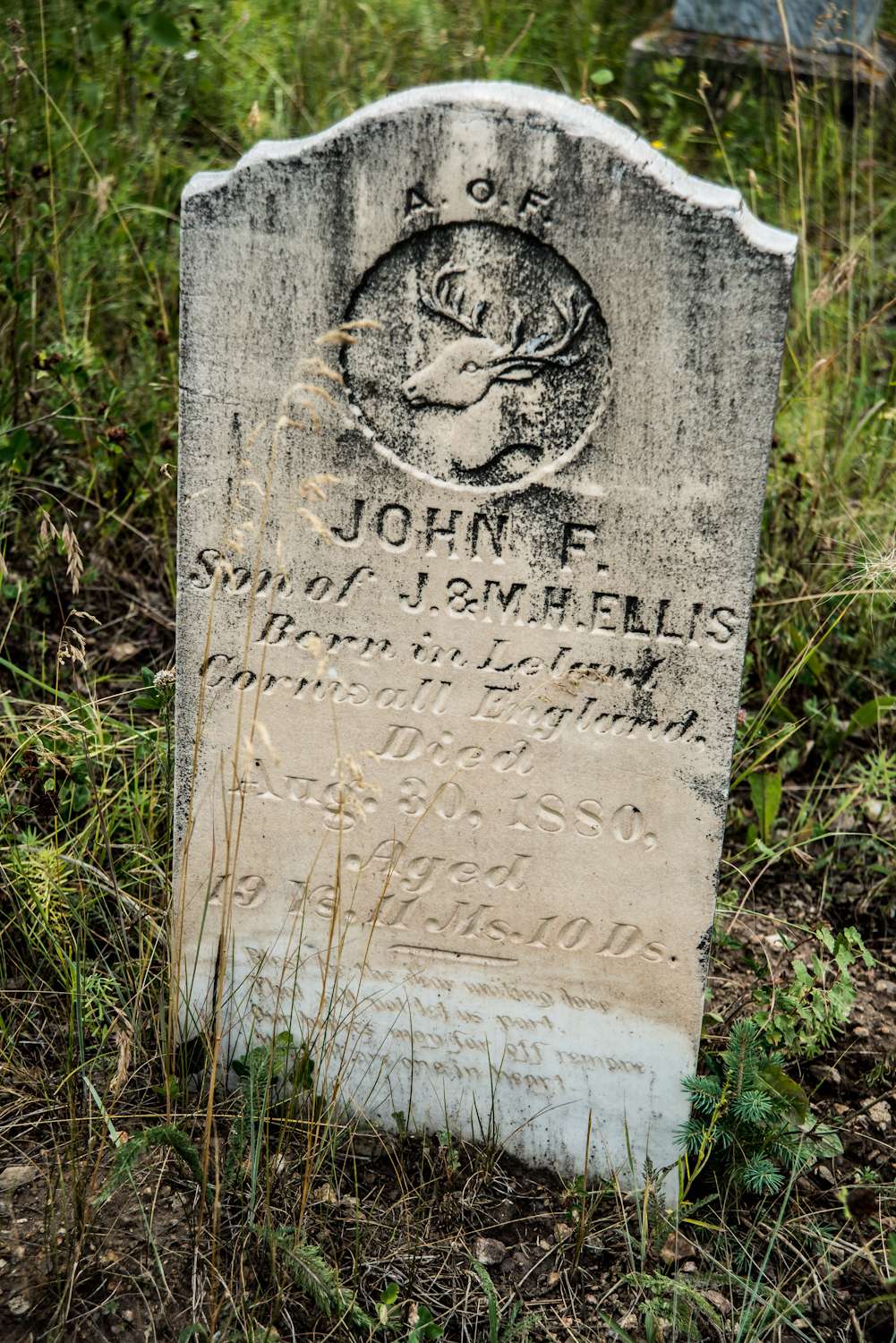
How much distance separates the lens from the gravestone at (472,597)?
191 cm

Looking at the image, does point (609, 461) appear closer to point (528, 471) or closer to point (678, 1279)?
point (528, 471)

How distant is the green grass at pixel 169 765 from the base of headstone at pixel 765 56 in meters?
0.08

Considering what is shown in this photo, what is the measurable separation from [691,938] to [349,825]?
66cm

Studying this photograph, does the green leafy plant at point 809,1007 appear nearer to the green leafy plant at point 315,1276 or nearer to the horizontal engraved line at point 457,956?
the horizontal engraved line at point 457,956

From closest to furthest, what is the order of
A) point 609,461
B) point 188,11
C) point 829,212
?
1. point 609,461
2. point 188,11
3. point 829,212

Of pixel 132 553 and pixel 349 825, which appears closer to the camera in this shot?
pixel 349 825

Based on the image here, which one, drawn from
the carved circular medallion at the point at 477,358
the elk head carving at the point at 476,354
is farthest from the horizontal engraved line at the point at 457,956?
the elk head carving at the point at 476,354

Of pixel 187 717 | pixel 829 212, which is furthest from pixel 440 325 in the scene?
pixel 829 212

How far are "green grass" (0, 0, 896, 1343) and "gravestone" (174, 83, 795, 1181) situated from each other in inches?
7.9

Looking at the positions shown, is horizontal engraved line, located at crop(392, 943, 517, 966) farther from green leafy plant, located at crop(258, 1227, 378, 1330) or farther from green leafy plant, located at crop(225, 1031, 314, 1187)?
green leafy plant, located at crop(258, 1227, 378, 1330)

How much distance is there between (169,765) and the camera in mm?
2381

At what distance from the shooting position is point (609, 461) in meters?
2.02

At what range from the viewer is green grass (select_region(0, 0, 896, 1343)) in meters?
2.07

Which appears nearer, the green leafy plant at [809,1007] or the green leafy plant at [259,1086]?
the green leafy plant at [259,1086]
